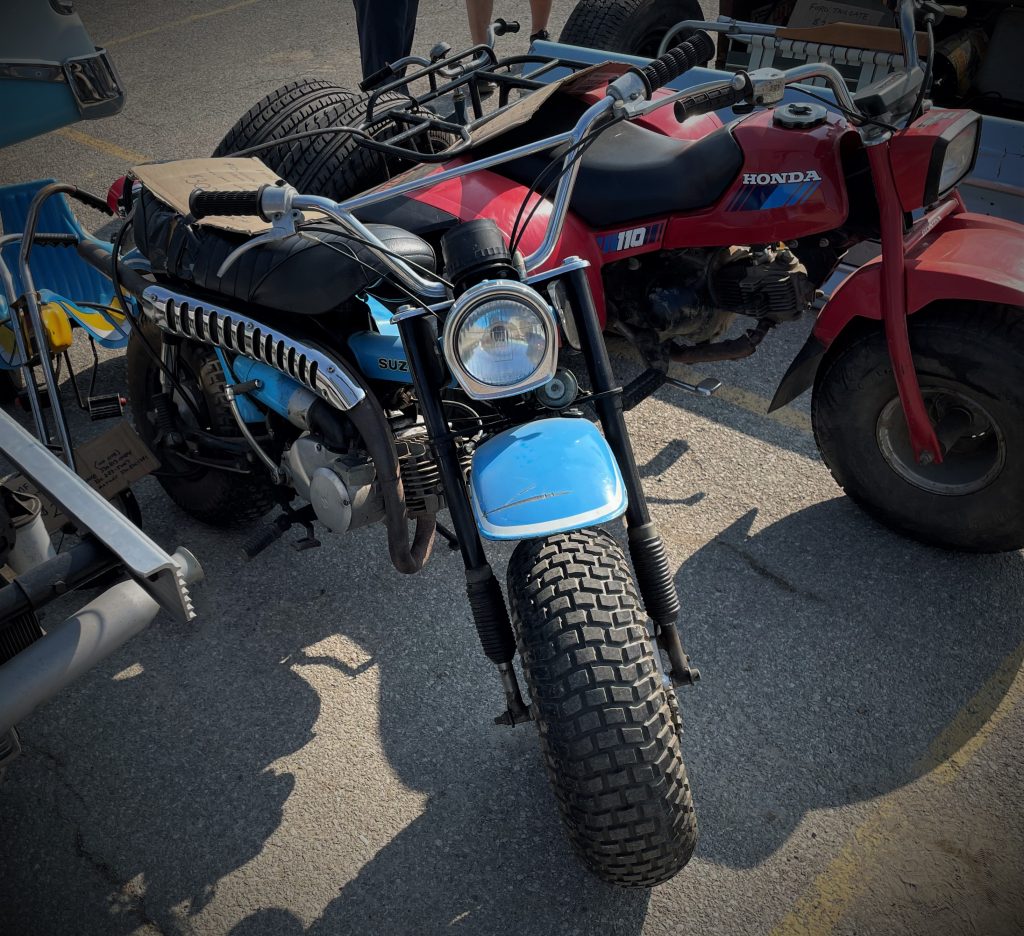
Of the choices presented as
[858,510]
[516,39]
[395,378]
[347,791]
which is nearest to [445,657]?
[347,791]

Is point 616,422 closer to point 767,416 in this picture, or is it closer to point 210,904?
point 210,904

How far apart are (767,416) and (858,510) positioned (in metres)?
0.65

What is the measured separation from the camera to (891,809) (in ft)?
7.67

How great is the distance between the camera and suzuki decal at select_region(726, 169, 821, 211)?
9.29 feet

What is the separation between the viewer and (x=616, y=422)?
2.08m

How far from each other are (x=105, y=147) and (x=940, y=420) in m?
6.29

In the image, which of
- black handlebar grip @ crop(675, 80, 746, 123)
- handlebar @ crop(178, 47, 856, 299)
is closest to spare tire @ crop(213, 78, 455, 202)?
handlebar @ crop(178, 47, 856, 299)

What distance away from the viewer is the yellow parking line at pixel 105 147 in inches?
261

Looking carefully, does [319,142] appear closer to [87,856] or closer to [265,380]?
[265,380]

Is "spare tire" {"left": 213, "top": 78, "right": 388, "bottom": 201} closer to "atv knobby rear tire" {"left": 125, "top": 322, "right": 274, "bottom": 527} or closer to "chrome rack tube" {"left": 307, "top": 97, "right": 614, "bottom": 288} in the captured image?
"atv knobby rear tire" {"left": 125, "top": 322, "right": 274, "bottom": 527}

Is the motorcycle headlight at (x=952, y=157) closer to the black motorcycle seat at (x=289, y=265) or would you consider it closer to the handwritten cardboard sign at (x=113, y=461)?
the black motorcycle seat at (x=289, y=265)

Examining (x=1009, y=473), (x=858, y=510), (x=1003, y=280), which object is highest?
(x=1003, y=280)

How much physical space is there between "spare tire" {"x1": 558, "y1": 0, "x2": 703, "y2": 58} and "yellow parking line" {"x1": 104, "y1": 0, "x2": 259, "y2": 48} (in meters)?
5.70

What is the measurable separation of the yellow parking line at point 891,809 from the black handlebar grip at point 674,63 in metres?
1.84
